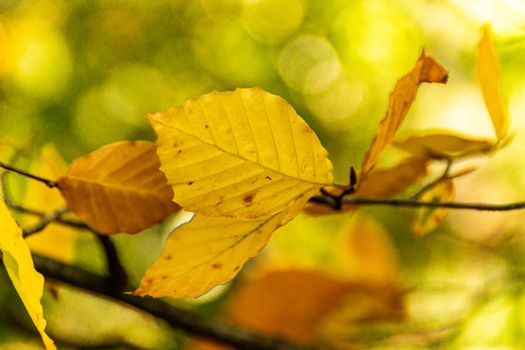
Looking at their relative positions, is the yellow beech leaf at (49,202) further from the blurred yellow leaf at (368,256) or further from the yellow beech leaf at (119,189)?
the blurred yellow leaf at (368,256)

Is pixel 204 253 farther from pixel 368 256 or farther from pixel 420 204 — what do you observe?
pixel 368 256

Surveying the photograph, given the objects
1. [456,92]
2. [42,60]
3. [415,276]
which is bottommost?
[415,276]

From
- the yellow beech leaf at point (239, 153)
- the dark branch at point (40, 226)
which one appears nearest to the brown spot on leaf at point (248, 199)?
the yellow beech leaf at point (239, 153)

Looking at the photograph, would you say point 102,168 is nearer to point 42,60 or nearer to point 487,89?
point 487,89

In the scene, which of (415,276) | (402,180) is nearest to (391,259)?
(415,276)

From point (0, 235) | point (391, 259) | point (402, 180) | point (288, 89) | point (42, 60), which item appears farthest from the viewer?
point (288, 89)

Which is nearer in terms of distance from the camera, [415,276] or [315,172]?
[315,172]
